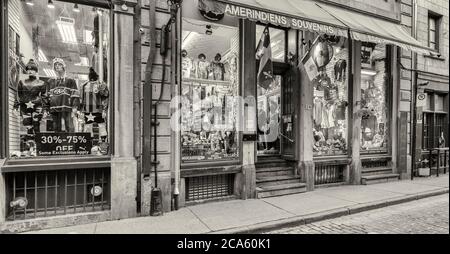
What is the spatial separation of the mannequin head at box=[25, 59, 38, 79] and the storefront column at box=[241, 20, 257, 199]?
15.5 ft

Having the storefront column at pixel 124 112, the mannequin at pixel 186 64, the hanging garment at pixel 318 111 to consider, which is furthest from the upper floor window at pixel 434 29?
the storefront column at pixel 124 112

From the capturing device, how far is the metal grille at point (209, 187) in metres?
7.25

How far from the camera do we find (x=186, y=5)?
706 centimetres

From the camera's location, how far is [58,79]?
594 centimetres

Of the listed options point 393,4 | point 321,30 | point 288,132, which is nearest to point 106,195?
point 288,132

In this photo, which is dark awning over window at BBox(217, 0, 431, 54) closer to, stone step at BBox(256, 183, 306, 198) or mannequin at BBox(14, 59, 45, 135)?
mannequin at BBox(14, 59, 45, 135)

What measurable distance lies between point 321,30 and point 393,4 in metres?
5.90

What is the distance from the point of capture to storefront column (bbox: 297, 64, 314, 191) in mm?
8742

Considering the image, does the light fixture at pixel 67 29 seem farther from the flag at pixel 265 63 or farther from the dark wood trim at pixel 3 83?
the flag at pixel 265 63

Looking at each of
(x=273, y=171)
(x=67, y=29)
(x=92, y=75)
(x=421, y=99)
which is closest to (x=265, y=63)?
Result: (x=273, y=171)

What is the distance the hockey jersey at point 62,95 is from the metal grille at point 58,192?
4.40 feet

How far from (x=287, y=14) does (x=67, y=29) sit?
482 centimetres

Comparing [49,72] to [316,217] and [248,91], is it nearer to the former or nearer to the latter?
[248,91]

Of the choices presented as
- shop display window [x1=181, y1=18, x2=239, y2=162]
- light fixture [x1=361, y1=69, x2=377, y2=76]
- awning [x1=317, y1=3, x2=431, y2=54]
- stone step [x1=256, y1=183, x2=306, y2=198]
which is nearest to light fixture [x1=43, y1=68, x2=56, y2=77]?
shop display window [x1=181, y1=18, x2=239, y2=162]
